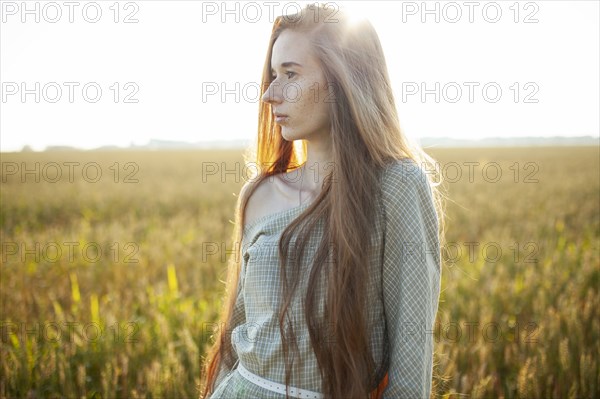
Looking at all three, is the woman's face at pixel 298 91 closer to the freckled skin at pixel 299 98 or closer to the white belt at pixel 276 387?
the freckled skin at pixel 299 98

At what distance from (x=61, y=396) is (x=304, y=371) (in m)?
2.04

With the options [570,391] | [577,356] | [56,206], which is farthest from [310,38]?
[56,206]

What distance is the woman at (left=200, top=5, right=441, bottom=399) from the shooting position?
151cm

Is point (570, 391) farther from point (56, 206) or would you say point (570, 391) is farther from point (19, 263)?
point (56, 206)

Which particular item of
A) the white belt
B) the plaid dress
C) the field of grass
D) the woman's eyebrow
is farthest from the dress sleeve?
the field of grass

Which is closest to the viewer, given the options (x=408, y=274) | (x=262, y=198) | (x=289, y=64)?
(x=408, y=274)

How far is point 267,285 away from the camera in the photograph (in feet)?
5.45

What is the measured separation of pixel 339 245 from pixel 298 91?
1.74 ft

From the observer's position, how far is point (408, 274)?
4.92ft

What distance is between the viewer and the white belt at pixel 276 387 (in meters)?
1.56

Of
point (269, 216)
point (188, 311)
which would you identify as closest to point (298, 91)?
point (269, 216)

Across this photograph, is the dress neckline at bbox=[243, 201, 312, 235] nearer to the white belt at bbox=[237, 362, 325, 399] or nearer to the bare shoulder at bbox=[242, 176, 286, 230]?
the bare shoulder at bbox=[242, 176, 286, 230]

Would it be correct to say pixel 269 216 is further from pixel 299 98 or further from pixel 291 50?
pixel 291 50

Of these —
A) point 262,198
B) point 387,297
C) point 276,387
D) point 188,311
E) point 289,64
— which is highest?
point 289,64
